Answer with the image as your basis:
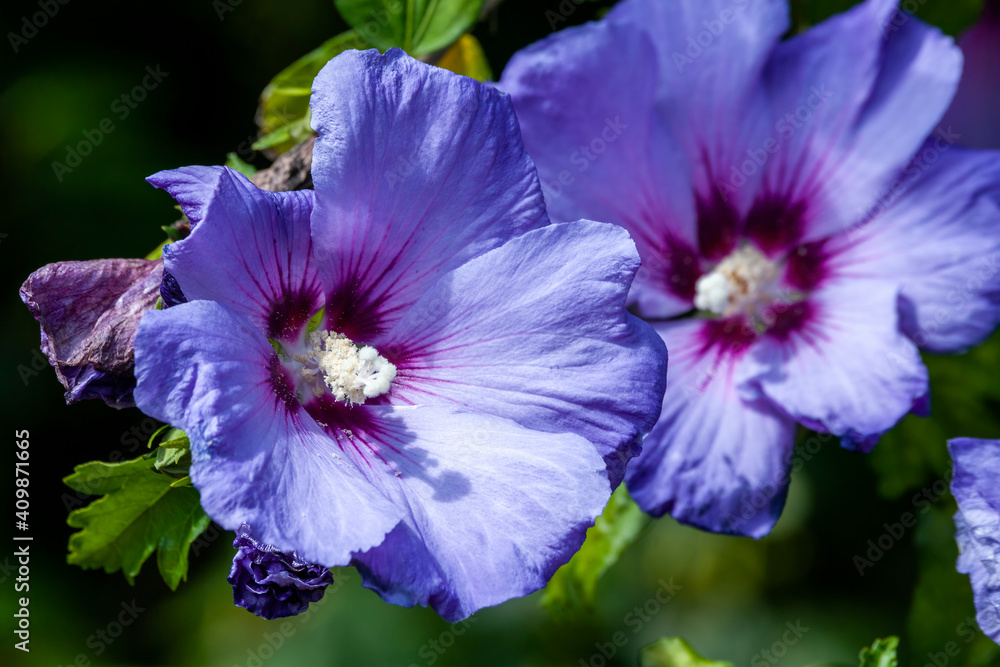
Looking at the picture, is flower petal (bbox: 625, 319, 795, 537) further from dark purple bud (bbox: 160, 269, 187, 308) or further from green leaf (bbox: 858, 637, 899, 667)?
dark purple bud (bbox: 160, 269, 187, 308)

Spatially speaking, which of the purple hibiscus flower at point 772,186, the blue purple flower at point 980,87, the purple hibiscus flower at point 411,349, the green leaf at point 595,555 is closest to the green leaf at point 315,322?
the purple hibiscus flower at point 411,349

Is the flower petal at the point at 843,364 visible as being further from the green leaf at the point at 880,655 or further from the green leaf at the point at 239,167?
the green leaf at the point at 239,167

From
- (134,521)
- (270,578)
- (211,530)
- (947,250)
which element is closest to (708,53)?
(947,250)

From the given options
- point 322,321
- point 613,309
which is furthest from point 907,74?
point 322,321

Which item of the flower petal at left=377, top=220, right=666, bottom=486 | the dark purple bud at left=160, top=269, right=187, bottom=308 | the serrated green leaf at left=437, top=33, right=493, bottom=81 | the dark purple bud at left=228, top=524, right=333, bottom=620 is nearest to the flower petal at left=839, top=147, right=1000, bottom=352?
the flower petal at left=377, top=220, right=666, bottom=486

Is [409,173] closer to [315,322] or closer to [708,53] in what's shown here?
[315,322]

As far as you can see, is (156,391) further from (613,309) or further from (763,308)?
(763,308)

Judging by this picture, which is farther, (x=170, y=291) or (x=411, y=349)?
(x=411, y=349)
